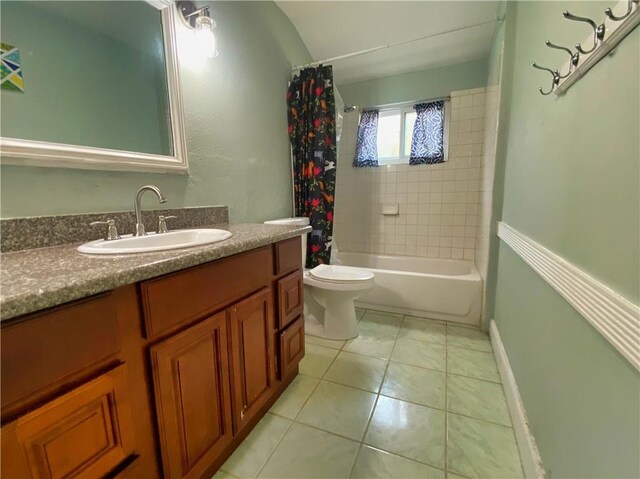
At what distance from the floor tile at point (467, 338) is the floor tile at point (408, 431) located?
2.35 ft

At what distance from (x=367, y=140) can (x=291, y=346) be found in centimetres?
230

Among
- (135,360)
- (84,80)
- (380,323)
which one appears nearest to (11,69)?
(84,80)

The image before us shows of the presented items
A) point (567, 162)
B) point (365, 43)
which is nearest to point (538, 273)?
point (567, 162)

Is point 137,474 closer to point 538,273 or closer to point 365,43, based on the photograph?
point 538,273

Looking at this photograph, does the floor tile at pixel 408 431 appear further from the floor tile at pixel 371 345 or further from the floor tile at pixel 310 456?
the floor tile at pixel 371 345

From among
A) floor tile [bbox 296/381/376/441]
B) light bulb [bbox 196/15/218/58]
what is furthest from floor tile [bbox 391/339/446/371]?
light bulb [bbox 196/15/218/58]

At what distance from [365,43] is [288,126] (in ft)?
3.27

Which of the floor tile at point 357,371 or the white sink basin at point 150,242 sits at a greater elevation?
the white sink basin at point 150,242

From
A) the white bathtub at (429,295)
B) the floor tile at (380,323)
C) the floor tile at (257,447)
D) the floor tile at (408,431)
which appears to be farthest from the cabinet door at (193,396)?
the white bathtub at (429,295)

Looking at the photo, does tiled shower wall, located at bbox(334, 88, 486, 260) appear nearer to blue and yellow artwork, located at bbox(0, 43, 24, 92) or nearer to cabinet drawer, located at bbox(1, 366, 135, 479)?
blue and yellow artwork, located at bbox(0, 43, 24, 92)

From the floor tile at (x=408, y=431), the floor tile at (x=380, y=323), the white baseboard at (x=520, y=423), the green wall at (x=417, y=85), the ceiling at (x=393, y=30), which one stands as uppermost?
the ceiling at (x=393, y=30)

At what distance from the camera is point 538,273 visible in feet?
3.31

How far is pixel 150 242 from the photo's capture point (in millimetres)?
1023

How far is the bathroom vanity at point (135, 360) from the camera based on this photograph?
475 millimetres
